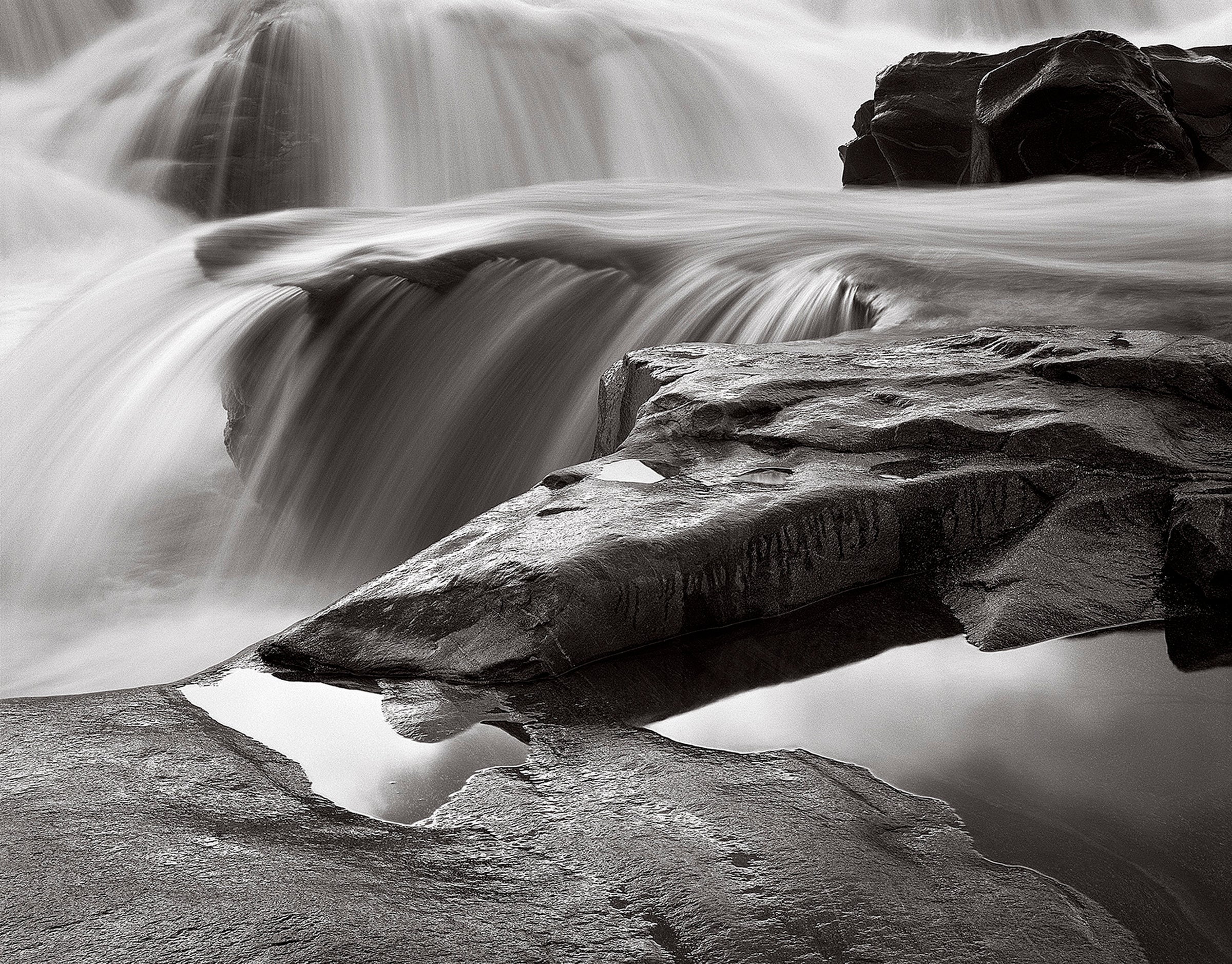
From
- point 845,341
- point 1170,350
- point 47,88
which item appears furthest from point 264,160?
point 1170,350

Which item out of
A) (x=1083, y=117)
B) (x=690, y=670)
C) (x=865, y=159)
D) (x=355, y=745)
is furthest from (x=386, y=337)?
(x=865, y=159)

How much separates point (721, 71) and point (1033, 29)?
8.01 metres

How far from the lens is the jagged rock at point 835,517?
224 cm

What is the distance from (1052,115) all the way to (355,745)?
7729 mm

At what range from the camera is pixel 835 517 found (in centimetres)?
249

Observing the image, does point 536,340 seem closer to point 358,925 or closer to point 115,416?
point 115,416

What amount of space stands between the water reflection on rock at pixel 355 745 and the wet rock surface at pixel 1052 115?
24.6ft

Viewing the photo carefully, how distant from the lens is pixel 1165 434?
8.97ft

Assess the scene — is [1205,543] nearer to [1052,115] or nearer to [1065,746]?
[1065,746]

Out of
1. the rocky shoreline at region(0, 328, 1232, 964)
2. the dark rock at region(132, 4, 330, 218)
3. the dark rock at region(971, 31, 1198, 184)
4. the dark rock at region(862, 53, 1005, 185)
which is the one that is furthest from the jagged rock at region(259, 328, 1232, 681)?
the dark rock at region(132, 4, 330, 218)

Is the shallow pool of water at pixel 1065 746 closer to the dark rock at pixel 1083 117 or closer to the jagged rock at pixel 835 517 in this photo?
the jagged rock at pixel 835 517

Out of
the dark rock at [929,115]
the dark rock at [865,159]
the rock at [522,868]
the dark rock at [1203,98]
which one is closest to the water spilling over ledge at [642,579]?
the rock at [522,868]

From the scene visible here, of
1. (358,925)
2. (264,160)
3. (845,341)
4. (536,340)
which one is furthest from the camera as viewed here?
(264,160)

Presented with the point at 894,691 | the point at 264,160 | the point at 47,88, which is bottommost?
the point at 894,691
